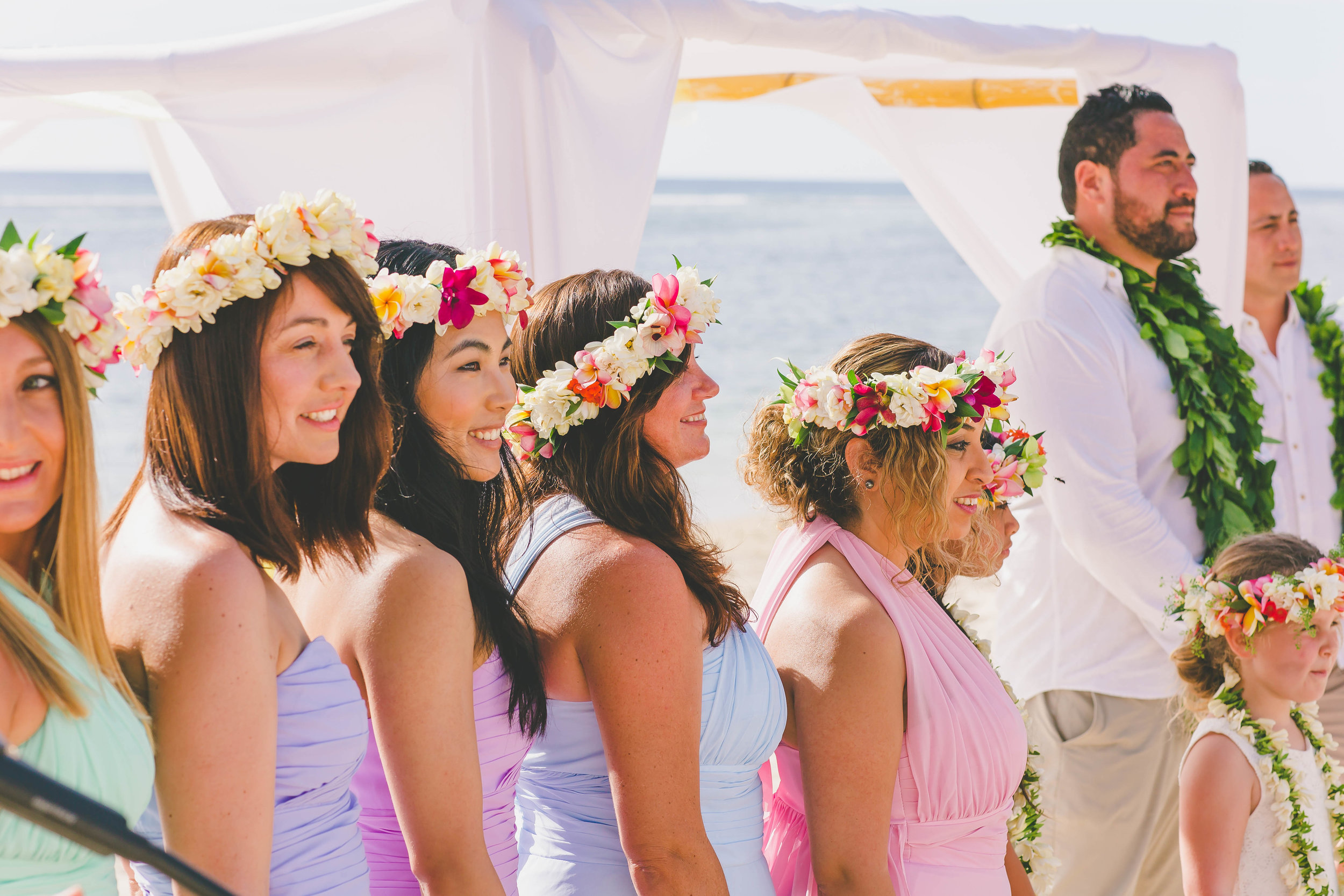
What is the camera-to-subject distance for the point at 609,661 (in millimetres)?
2252

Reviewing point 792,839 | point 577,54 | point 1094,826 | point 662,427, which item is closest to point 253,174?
point 577,54

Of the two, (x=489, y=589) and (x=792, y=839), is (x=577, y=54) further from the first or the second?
(x=792, y=839)

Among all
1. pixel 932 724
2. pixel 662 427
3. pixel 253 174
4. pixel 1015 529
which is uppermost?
pixel 253 174

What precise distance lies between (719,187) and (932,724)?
76.4m

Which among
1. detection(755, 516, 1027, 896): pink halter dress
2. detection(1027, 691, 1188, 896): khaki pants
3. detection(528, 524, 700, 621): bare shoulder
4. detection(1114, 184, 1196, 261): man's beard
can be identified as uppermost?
detection(1114, 184, 1196, 261): man's beard

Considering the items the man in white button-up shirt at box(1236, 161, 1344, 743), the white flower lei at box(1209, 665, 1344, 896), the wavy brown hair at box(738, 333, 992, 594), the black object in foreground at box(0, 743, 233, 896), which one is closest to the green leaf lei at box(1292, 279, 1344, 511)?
the man in white button-up shirt at box(1236, 161, 1344, 743)

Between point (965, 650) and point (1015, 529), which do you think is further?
point (1015, 529)

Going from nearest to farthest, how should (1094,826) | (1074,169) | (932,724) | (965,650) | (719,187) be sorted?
(932,724) → (965,650) → (1094,826) → (1074,169) → (719,187)

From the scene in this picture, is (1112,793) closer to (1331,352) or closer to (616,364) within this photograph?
(1331,352)

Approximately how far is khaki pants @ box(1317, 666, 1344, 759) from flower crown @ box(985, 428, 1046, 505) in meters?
2.00

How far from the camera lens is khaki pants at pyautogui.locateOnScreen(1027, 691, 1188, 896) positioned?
4285 mm

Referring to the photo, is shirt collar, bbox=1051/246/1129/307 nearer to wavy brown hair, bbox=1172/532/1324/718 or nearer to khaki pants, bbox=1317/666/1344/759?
wavy brown hair, bbox=1172/532/1324/718

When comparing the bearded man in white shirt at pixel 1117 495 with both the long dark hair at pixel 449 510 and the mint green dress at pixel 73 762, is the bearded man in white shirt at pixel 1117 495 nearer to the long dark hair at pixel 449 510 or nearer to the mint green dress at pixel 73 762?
the long dark hair at pixel 449 510

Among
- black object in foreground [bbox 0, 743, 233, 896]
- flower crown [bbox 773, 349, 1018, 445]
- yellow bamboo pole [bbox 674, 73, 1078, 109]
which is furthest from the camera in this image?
yellow bamboo pole [bbox 674, 73, 1078, 109]
